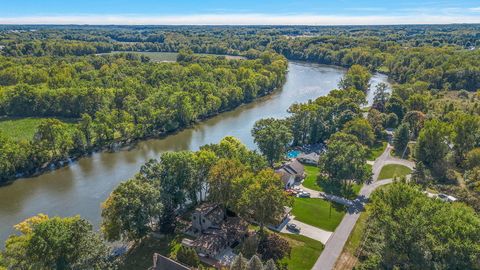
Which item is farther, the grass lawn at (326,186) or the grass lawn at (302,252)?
the grass lawn at (326,186)

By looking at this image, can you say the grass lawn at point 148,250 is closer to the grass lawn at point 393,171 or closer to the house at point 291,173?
the house at point 291,173

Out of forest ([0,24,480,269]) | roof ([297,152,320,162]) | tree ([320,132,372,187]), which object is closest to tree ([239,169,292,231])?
forest ([0,24,480,269])

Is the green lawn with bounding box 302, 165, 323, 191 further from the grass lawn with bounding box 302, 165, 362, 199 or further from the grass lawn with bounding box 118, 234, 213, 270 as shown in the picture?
the grass lawn with bounding box 118, 234, 213, 270

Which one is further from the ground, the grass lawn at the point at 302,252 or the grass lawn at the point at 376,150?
the grass lawn at the point at 302,252

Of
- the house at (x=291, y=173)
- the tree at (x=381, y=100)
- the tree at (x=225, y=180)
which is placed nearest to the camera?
the tree at (x=225, y=180)

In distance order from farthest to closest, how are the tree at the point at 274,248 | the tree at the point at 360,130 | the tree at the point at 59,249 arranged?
the tree at the point at 360,130 → the tree at the point at 274,248 → the tree at the point at 59,249

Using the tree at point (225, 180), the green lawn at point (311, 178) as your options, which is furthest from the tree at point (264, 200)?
the green lawn at point (311, 178)
